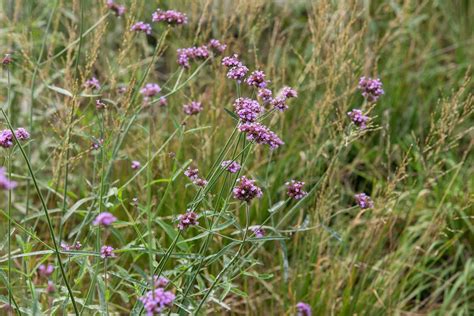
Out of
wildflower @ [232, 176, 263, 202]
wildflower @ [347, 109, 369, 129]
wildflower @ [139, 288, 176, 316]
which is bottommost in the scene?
wildflower @ [139, 288, 176, 316]

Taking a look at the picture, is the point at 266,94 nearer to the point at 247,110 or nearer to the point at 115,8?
the point at 247,110

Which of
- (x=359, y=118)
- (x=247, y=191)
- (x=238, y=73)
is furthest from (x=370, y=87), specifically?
(x=247, y=191)

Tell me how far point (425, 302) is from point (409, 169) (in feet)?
2.82

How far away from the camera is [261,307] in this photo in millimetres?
3166

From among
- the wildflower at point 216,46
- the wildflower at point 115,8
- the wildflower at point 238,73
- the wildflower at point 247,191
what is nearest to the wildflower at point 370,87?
the wildflower at point 216,46

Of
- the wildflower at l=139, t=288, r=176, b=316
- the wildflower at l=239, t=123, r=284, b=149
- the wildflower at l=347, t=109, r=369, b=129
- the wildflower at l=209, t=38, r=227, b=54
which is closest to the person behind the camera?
the wildflower at l=139, t=288, r=176, b=316

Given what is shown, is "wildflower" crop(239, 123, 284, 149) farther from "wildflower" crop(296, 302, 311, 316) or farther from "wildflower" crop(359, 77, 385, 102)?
"wildflower" crop(359, 77, 385, 102)

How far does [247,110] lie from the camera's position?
1996 mm

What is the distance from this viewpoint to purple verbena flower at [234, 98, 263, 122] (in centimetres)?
199

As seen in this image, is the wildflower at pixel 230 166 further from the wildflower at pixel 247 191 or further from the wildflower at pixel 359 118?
the wildflower at pixel 359 118

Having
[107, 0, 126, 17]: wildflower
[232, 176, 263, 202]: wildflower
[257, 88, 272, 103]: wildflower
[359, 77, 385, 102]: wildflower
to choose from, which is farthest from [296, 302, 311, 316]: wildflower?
[107, 0, 126, 17]: wildflower

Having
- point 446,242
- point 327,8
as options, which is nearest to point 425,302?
point 446,242

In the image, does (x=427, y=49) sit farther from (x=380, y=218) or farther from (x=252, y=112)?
(x=252, y=112)

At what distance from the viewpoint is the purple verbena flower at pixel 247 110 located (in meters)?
1.99
